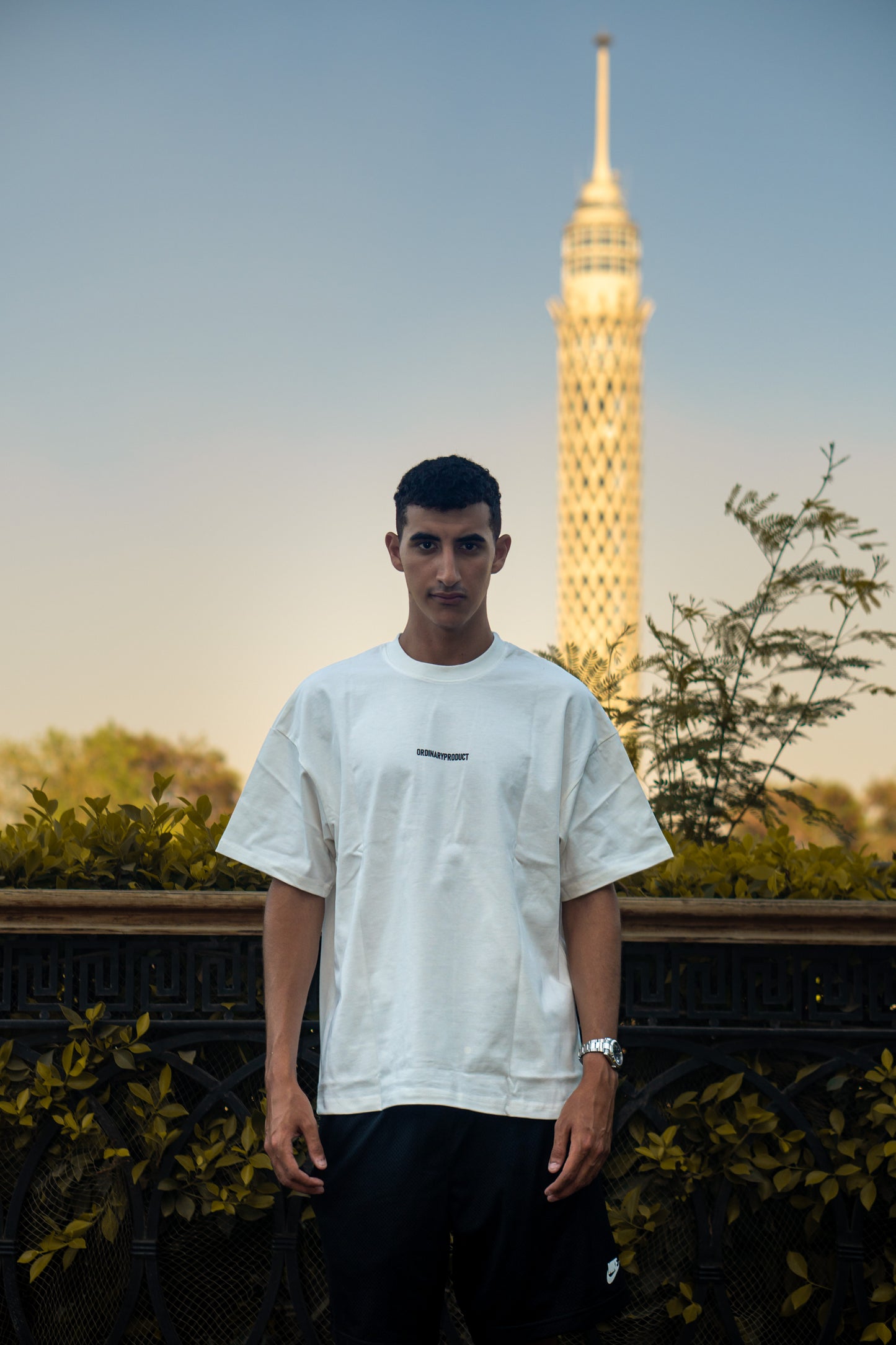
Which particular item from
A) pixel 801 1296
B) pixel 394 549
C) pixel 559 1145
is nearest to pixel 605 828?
pixel 559 1145

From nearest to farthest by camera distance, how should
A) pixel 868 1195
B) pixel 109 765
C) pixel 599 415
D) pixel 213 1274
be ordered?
1. pixel 868 1195
2. pixel 213 1274
3. pixel 109 765
4. pixel 599 415

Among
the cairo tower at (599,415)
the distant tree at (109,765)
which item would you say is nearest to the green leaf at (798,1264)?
the distant tree at (109,765)

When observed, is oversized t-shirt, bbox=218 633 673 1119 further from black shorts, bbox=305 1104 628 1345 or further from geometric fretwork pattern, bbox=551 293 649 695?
geometric fretwork pattern, bbox=551 293 649 695

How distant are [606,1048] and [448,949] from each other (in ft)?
1.07

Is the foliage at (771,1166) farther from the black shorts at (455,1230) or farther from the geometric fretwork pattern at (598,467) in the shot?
the geometric fretwork pattern at (598,467)

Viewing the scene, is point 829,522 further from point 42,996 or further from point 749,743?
point 42,996

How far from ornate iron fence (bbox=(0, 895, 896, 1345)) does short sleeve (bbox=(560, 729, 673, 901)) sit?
87 centimetres

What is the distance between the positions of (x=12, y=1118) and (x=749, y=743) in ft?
9.40

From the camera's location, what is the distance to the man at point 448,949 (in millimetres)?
1942

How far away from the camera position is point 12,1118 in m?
2.99

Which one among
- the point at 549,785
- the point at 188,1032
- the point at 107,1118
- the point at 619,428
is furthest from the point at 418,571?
the point at 619,428

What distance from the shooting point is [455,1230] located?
196cm

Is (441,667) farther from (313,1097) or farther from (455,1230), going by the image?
(313,1097)

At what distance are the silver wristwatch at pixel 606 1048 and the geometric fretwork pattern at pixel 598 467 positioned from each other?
6018 cm
